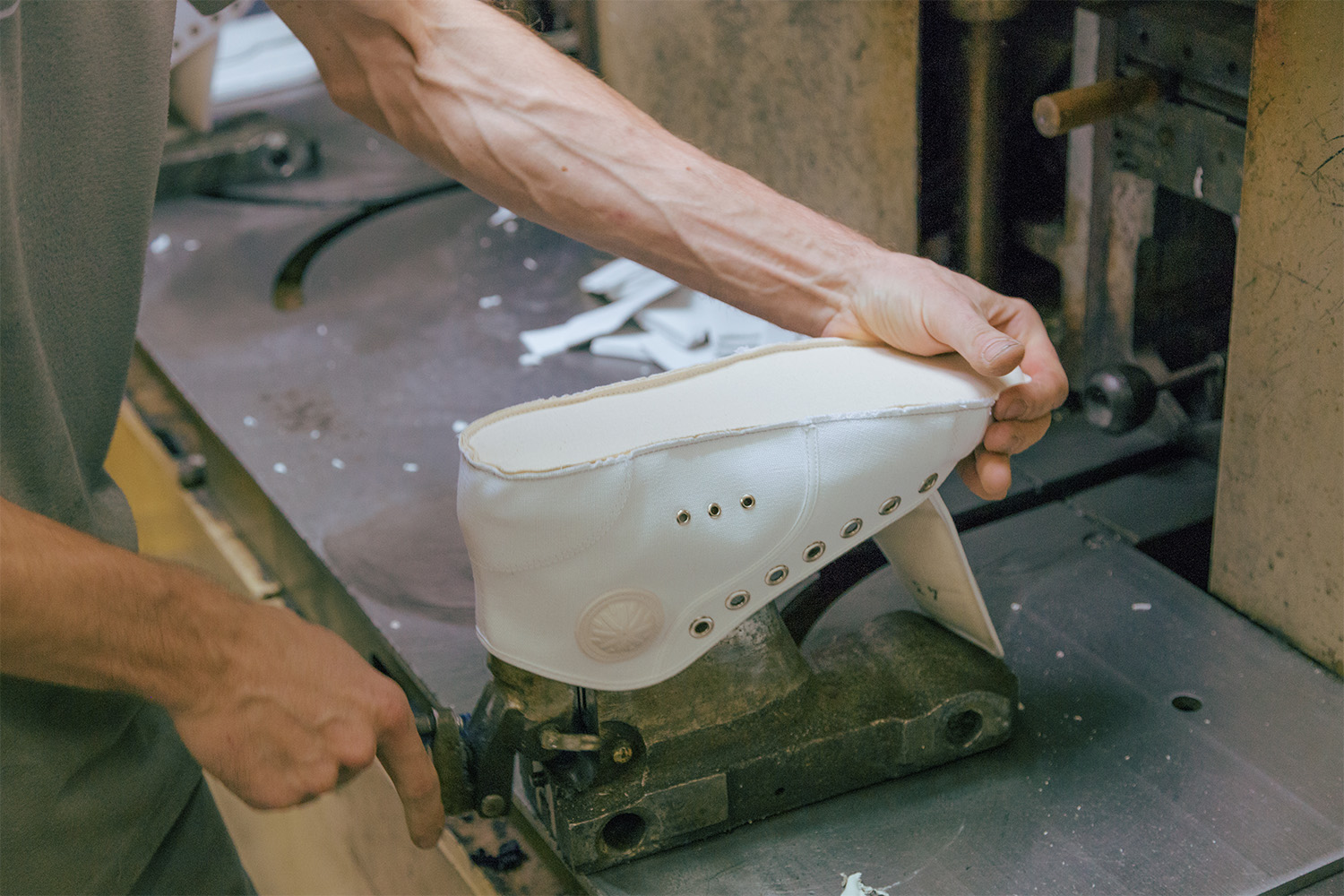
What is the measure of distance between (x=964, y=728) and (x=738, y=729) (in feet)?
0.57

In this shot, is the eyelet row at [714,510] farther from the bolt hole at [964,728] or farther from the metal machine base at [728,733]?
the bolt hole at [964,728]

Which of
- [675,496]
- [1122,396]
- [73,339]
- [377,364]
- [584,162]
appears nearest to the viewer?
[675,496]

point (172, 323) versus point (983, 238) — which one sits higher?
point (983, 238)

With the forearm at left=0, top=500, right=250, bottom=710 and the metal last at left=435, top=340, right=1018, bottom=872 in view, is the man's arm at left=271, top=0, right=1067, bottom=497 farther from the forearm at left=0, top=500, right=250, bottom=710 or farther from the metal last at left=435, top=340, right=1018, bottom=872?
the forearm at left=0, top=500, right=250, bottom=710

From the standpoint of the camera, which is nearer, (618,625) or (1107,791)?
(618,625)

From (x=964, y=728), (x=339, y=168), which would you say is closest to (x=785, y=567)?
(x=964, y=728)

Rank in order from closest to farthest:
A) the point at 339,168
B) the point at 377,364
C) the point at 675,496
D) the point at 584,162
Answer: the point at 675,496
the point at 584,162
the point at 377,364
the point at 339,168

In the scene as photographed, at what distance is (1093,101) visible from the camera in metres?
1.06

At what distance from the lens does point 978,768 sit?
914 mm

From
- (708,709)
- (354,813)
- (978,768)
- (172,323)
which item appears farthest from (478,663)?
(172,323)

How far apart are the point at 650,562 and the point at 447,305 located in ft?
3.29

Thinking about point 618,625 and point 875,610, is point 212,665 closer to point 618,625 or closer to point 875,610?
point 618,625

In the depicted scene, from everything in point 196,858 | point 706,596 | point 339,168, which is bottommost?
point 196,858

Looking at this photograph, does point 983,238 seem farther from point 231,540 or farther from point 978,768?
point 231,540
